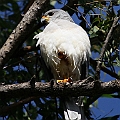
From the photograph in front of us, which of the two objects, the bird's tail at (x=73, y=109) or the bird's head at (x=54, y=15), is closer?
the bird's tail at (x=73, y=109)

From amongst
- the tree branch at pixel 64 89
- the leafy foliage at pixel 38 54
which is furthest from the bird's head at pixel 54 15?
the tree branch at pixel 64 89

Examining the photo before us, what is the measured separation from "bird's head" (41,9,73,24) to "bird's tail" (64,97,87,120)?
84 cm

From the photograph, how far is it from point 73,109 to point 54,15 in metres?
1.06

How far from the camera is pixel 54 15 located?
16.3 ft

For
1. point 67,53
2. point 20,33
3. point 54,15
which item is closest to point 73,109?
point 67,53

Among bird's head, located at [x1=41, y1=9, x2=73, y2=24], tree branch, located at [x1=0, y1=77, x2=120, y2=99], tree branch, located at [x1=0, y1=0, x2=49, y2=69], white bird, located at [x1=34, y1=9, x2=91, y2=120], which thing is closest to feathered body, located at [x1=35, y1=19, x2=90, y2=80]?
white bird, located at [x1=34, y1=9, x2=91, y2=120]

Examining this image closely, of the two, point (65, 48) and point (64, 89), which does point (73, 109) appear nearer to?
point (65, 48)

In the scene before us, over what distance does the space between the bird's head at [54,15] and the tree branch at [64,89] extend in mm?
1330

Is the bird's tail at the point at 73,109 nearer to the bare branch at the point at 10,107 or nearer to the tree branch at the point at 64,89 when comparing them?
the bare branch at the point at 10,107

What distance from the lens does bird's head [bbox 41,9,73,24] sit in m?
4.82

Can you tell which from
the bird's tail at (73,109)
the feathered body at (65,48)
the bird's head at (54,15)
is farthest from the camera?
the bird's head at (54,15)

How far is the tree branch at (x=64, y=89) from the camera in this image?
3482mm

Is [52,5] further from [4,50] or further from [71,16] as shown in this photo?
[4,50]

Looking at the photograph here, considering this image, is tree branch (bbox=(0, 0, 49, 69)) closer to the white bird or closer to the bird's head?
the white bird
